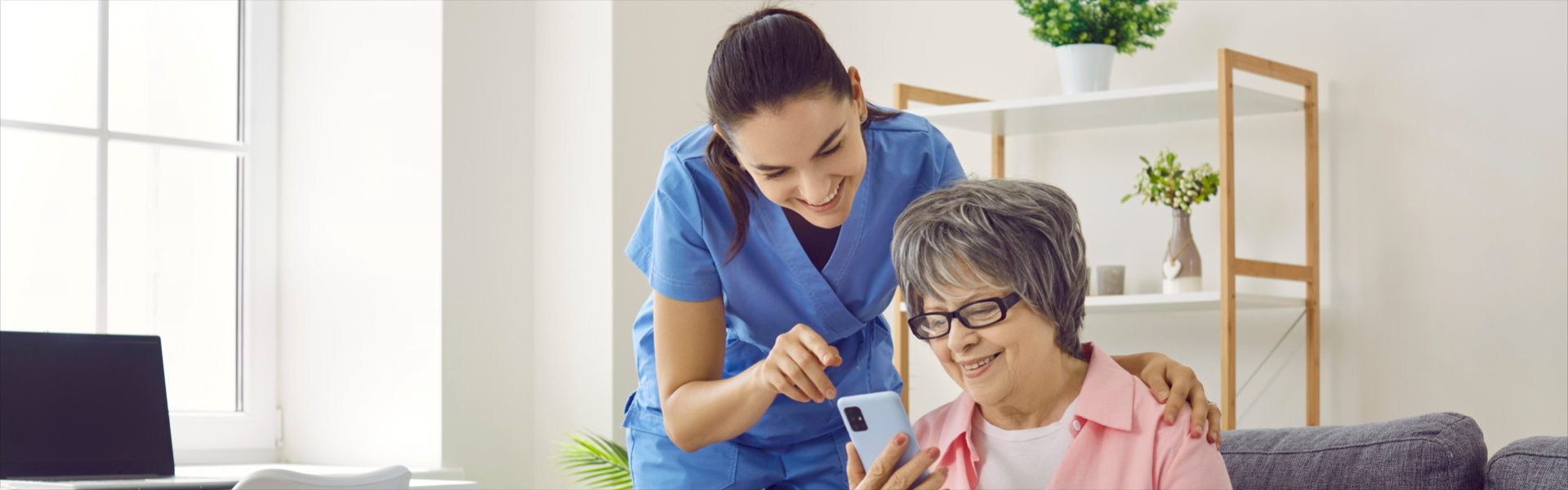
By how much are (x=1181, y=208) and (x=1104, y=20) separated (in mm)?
437

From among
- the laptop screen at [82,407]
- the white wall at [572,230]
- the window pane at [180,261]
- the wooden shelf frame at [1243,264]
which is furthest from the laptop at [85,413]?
the wooden shelf frame at [1243,264]

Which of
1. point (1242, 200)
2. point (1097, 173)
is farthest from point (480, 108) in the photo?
point (1242, 200)

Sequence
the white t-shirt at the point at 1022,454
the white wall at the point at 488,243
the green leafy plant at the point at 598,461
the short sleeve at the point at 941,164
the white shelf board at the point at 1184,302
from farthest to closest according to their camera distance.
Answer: the white wall at the point at 488,243
the green leafy plant at the point at 598,461
the white shelf board at the point at 1184,302
the short sleeve at the point at 941,164
the white t-shirt at the point at 1022,454

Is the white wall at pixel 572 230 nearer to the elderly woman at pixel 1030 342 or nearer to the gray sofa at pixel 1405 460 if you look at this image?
the gray sofa at pixel 1405 460

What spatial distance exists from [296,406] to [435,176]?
80 centimetres

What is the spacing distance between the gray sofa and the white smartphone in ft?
2.09

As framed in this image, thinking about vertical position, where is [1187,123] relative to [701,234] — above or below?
above

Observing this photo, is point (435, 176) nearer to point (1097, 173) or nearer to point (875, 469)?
point (1097, 173)

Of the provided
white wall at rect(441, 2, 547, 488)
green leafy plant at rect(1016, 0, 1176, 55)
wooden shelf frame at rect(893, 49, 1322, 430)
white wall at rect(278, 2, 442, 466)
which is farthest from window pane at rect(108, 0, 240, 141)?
green leafy plant at rect(1016, 0, 1176, 55)

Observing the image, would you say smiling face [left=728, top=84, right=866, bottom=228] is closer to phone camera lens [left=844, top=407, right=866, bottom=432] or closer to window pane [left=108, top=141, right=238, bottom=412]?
phone camera lens [left=844, top=407, right=866, bottom=432]

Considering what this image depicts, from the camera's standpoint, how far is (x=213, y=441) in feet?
11.5

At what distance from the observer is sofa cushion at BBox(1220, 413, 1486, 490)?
160cm

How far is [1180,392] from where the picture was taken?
1.33m

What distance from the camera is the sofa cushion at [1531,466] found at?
1.52 meters
